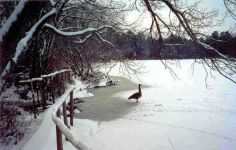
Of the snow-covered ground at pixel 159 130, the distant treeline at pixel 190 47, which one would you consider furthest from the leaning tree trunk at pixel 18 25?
the distant treeline at pixel 190 47

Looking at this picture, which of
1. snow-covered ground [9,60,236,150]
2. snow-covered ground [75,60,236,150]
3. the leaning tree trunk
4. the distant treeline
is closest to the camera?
the leaning tree trunk

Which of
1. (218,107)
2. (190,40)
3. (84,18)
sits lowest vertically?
(218,107)

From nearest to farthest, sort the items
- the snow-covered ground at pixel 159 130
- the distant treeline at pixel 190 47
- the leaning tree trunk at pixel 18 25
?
the leaning tree trunk at pixel 18 25
the distant treeline at pixel 190 47
the snow-covered ground at pixel 159 130

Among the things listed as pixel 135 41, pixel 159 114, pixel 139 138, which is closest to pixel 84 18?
pixel 135 41

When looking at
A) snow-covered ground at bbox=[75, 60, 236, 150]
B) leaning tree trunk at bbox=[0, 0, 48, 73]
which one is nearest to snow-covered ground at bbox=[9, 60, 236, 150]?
snow-covered ground at bbox=[75, 60, 236, 150]

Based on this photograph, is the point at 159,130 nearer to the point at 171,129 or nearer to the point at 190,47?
the point at 171,129

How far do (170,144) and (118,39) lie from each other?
6.86 m

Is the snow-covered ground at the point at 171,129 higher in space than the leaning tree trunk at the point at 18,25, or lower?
lower

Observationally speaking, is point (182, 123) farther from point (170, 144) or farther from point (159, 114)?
point (170, 144)

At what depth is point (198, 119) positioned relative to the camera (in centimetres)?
1112

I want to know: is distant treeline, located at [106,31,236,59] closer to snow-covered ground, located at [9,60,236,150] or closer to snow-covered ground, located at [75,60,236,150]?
snow-covered ground, located at [9,60,236,150]

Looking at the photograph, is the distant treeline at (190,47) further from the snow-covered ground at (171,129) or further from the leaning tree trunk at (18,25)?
the leaning tree trunk at (18,25)

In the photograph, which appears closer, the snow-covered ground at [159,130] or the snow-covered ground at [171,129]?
the snow-covered ground at [159,130]

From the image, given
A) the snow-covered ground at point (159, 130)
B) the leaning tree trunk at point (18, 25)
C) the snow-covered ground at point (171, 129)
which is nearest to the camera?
the leaning tree trunk at point (18, 25)
